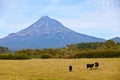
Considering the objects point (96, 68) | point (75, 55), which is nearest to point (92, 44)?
point (75, 55)

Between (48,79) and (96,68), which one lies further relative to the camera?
(96,68)

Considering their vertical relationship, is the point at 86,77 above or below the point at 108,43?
below

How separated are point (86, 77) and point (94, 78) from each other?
1.07 m

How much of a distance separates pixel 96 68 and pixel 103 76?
8.91 meters

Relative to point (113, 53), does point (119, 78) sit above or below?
below

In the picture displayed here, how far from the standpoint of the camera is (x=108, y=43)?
12212 cm

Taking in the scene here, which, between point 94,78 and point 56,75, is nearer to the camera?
point 94,78

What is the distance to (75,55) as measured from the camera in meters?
86.2

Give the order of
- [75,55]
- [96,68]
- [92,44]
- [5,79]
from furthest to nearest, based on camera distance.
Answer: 1. [92,44]
2. [75,55]
3. [96,68]
4. [5,79]

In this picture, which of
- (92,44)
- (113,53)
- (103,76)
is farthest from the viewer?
(92,44)


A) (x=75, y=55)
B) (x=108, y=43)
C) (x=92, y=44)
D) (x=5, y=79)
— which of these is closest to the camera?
(x=5, y=79)

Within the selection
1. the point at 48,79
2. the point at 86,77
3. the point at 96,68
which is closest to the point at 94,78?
the point at 86,77

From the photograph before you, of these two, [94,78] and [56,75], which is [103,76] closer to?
[94,78]

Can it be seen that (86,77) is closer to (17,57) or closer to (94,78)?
(94,78)
